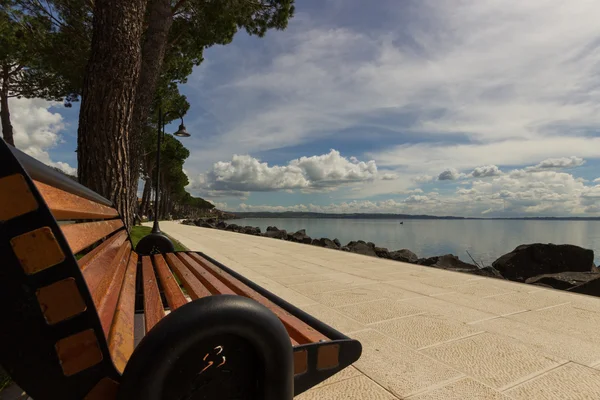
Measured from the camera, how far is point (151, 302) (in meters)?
1.89

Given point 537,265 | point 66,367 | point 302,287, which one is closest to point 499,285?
point 302,287

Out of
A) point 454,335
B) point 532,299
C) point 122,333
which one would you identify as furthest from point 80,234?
point 532,299

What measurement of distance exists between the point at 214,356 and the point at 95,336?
1.22 feet

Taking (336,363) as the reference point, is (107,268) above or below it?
above

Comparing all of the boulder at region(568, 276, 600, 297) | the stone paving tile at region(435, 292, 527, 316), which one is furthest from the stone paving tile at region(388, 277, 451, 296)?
the boulder at region(568, 276, 600, 297)

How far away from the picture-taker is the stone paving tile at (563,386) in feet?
6.68

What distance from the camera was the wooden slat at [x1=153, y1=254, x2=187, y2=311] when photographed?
71.8 inches

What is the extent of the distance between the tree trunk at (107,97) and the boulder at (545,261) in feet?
35.4

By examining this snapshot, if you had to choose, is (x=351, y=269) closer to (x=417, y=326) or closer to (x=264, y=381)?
(x=417, y=326)

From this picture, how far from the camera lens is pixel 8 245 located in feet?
3.01

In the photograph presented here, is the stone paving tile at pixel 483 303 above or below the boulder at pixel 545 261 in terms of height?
above

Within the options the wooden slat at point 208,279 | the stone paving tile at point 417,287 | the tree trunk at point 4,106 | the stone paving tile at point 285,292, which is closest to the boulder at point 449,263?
the stone paving tile at point 417,287

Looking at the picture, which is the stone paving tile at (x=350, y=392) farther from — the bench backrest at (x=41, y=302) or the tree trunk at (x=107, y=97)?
the tree trunk at (x=107, y=97)

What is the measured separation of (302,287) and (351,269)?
1.84 metres
